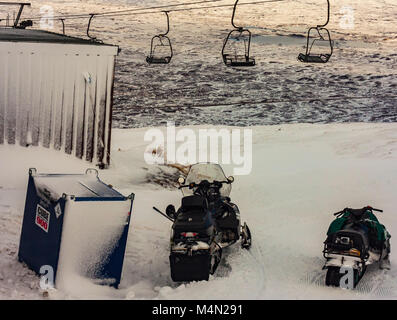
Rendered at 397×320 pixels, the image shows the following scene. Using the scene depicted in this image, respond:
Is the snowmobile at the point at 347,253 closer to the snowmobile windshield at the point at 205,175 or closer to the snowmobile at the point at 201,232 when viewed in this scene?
the snowmobile at the point at 201,232

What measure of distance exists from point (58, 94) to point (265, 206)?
533 cm

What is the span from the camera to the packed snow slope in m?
9.27

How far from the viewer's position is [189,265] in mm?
9227

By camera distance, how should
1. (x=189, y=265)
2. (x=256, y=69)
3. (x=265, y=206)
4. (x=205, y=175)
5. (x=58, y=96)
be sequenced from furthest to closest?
(x=256, y=69), (x=58, y=96), (x=265, y=206), (x=205, y=175), (x=189, y=265)

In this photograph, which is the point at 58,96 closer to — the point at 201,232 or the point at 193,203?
the point at 193,203

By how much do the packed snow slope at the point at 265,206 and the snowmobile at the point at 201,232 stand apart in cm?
21

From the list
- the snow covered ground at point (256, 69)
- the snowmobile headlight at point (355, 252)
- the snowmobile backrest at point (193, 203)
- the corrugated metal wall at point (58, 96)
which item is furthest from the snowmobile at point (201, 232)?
the snow covered ground at point (256, 69)

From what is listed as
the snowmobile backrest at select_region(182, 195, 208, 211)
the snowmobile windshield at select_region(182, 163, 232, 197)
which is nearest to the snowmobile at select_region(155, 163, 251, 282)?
the snowmobile backrest at select_region(182, 195, 208, 211)

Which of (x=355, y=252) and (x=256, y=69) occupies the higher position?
(x=256, y=69)

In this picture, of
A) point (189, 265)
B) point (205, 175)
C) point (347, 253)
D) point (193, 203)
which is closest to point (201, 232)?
point (189, 265)

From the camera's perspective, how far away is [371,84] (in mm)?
43906

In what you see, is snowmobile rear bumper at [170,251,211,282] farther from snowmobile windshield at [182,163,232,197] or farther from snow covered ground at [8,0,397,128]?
snow covered ground at [8,0,397,128]

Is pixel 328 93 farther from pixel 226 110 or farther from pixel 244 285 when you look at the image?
pixel 244 285
